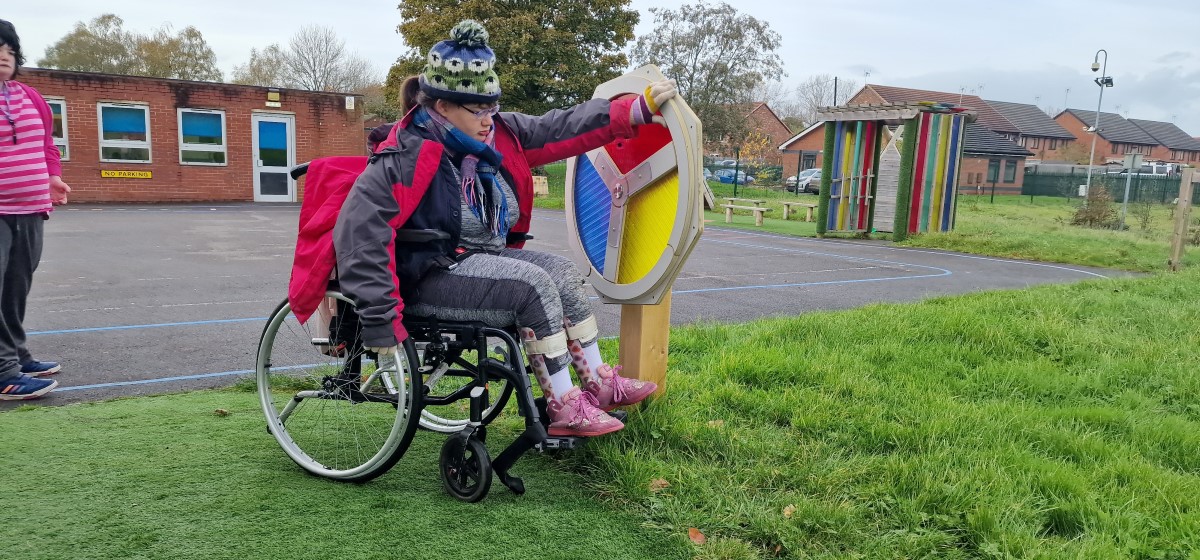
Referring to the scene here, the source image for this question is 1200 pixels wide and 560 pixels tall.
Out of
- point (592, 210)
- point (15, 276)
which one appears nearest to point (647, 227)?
→ point (592, 210)

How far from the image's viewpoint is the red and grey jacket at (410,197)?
9.14ft

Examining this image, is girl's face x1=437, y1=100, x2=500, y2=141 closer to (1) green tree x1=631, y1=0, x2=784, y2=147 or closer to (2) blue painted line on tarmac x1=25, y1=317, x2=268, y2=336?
(2) blue painted line on tarmac x1=25, y1=317, x2=268, y2=336

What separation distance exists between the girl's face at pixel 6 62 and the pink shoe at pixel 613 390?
3.34 m

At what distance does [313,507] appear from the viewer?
9.38 feet

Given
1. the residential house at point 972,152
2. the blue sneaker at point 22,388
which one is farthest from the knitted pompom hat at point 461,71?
the residential house at point 972,152

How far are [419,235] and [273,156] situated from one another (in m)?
24.5

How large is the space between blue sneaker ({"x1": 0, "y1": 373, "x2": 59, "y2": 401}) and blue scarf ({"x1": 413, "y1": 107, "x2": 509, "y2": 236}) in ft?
8.83

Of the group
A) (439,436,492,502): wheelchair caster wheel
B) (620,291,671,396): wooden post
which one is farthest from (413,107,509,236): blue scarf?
(439,436,492,502): wheelchair caster wheel

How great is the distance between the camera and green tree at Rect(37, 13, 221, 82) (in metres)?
43.8

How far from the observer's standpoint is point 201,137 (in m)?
24.3

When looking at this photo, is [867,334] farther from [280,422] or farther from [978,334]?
[280,422]

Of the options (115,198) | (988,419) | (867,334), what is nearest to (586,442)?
(988,419)

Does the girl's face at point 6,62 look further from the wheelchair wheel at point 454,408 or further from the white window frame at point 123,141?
the white window frame at point 123,141

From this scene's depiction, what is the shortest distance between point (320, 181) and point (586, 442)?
1.41 meters
